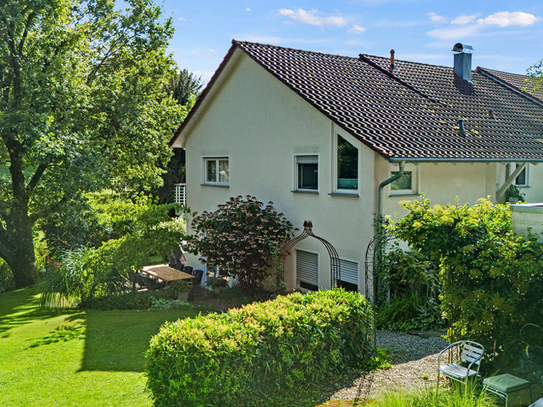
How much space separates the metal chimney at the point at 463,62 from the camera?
20.1 meters

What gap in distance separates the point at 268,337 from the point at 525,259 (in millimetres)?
3653

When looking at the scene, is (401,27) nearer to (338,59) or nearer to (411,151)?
(338,59)

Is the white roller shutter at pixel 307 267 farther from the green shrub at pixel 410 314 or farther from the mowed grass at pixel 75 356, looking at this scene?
the mowed grass at pixel 75 356

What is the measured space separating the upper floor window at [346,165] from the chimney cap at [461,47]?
976cm

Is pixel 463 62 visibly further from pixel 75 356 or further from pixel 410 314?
pixel 75 356

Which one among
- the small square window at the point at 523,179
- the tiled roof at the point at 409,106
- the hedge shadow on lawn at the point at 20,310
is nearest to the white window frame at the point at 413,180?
the tiled roof at the point at 409,106

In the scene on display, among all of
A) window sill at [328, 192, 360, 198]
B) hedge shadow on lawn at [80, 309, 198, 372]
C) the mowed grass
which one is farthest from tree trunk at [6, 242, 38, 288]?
window sill at [328, 192, 360, 198]

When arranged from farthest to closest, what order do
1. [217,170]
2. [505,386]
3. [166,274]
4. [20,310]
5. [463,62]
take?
[463,62]
[217,170]
[166,274]
[20,310]
[505,386]

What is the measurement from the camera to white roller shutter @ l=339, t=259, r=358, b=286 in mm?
13250

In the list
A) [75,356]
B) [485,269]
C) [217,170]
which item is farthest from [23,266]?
[485,269]

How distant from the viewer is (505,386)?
652 centimetres

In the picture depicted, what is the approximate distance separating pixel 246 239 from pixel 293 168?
2.56 m

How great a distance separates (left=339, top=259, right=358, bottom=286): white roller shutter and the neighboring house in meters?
0.03

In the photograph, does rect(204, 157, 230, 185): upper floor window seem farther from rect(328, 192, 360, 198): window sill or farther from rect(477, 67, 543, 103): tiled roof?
rect(477, 67, 543, 103): tiled roof
